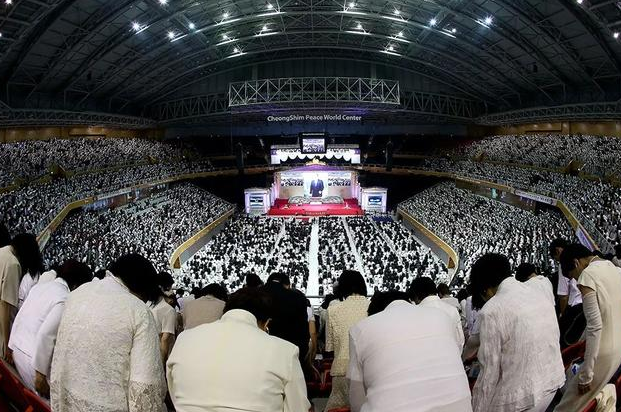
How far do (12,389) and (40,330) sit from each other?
2.29 feet

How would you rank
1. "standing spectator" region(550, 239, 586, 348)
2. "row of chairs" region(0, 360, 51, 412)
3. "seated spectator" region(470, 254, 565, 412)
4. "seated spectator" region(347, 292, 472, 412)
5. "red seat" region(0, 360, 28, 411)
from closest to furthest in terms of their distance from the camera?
"seated spectator" region(347, 292, 472, 412), "seated spectator" region(470, 254, 565, 412), "row of chairs" region(0, 360, 51, 412), "red seat" region(0, 360, 28, 411), "standing spectator" region(550, 239, 586, 348)

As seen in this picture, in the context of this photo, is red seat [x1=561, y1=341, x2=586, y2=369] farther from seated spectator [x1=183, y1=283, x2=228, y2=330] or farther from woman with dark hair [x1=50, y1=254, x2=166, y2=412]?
woman with dark hair [x1=50, y1=254, x2=166, y2=412]

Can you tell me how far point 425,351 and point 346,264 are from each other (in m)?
24.6

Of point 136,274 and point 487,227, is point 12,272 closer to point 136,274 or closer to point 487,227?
point 136,274

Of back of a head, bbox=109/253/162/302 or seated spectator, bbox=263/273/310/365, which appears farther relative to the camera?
seated spectator, bbox=263/273/310/365

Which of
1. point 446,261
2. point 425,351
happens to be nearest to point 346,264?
point 446,261

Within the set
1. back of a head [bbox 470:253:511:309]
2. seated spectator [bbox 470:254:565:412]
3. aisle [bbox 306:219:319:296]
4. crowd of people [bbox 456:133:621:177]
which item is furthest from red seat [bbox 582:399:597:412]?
crowd of people [bbox 456:133:621:177]

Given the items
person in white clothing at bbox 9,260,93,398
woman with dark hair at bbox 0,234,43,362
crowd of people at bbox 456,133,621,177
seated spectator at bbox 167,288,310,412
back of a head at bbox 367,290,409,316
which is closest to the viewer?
seated spectator at bbox 167,288,310,412

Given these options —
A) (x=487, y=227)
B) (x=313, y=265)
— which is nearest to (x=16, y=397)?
(x=313, y=265)

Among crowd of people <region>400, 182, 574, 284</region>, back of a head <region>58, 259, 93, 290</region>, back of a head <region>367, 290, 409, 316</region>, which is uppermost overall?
back of a head <region>58, 259, 93, 290</region>

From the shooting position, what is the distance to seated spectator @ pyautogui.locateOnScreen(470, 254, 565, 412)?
10.5 ft

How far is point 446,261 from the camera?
96.7 feet

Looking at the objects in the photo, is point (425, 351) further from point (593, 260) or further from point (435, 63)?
point (435, 63)

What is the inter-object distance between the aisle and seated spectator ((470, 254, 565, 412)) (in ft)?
64.4
